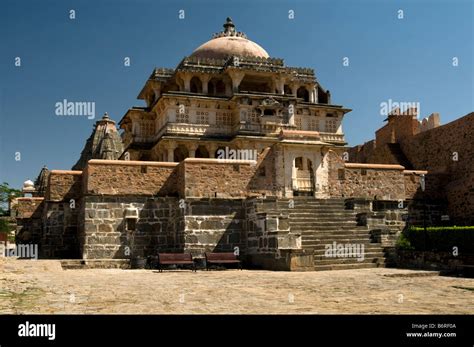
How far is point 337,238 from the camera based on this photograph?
16.4 metres

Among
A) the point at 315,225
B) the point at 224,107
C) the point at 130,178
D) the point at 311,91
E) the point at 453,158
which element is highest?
the point at 311,91

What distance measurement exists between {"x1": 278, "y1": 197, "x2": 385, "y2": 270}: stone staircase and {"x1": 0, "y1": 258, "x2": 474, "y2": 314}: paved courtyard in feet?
9.42

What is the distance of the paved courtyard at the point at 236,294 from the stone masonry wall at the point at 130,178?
482 centimetres

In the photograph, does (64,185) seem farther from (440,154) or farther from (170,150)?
(440,154)

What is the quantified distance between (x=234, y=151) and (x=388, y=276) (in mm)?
20021

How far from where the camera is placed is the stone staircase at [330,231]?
15.5 metres

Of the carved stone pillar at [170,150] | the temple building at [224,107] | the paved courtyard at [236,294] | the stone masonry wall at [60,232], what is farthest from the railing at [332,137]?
the paved courtyard at [236,294]

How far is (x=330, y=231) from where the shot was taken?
660 inches

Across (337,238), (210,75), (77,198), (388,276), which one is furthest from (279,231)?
(210,75)

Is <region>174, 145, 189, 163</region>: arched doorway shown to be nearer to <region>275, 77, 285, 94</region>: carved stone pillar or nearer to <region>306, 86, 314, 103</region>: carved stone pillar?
<region>275, 77, 285, 94</region>: carved stone pillar

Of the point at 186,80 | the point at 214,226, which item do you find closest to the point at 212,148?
the point at 186,80

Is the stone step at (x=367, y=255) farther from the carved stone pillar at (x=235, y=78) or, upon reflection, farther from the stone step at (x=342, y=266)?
the carved stone pillar at (x=235, y=78)

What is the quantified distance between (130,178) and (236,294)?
369 inches
